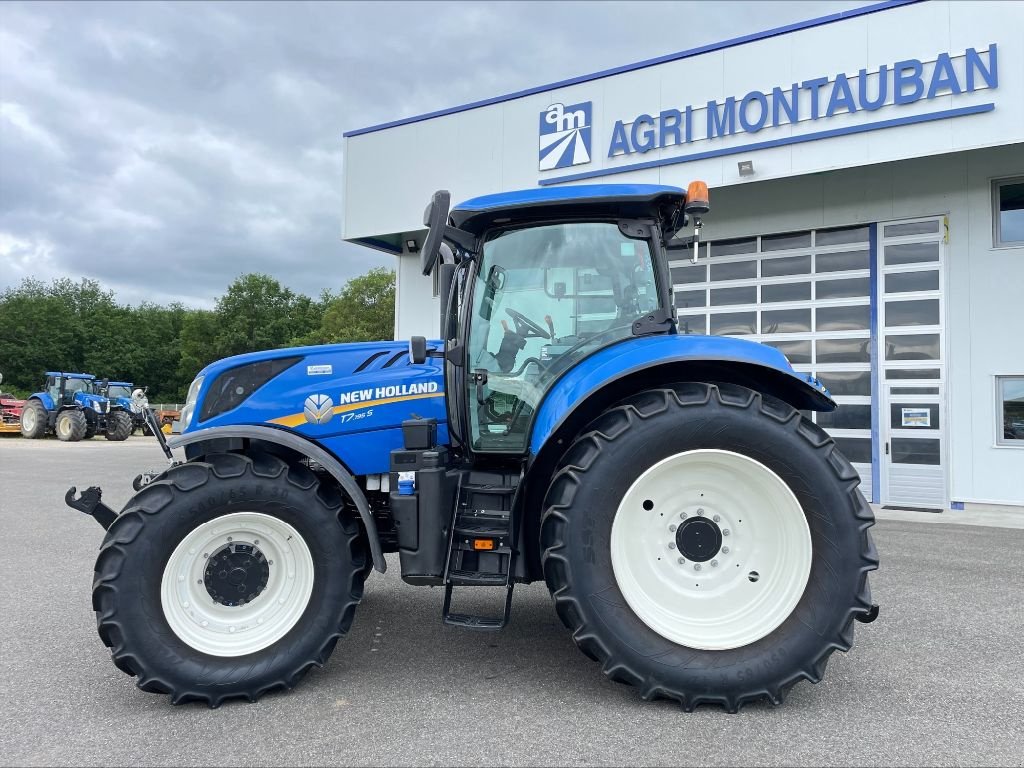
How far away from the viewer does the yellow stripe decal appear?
326 cm

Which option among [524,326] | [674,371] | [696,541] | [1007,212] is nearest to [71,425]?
[524,326]

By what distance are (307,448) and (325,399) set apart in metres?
0.28

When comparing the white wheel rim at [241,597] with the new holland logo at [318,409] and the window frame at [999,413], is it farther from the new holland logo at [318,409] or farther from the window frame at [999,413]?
the window frame at [999,413]

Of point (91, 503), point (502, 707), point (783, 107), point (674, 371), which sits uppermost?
point (783, 107)

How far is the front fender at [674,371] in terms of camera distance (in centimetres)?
287

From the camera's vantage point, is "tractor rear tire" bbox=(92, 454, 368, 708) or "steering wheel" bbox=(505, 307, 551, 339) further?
"steering wheel" bbox=(505, 307, 551, 339)

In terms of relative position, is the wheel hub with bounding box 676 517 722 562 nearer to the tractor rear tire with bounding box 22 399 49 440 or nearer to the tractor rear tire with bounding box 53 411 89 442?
the tractor rear tire with bounding box 53 411 89 442

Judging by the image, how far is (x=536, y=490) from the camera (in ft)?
10.2

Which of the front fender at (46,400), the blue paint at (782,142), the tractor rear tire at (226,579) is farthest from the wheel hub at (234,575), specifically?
the front fender at (46,400)

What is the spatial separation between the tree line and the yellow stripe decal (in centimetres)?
4088

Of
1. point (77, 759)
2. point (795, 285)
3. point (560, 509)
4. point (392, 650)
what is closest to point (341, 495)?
point (392, 650)

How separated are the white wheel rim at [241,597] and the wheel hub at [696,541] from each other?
1.59m

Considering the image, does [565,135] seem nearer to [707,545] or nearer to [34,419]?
[707,545]

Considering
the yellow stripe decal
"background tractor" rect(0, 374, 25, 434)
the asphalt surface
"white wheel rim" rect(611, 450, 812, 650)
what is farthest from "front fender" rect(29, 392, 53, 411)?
"white wheel rim" rect(611, 450, 812, 650)
